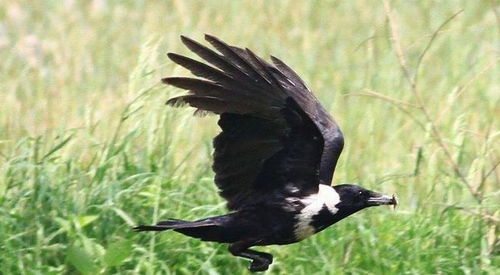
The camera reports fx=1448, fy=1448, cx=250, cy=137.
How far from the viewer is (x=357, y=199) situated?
5.94 meters

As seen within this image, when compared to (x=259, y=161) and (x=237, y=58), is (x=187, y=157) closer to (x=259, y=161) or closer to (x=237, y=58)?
(x=259, y=161)

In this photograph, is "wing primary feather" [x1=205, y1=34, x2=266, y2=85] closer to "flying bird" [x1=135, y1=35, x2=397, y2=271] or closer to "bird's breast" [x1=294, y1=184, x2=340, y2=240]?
"flying bird" [x1=135, y1=35, x2=397, y2=271]

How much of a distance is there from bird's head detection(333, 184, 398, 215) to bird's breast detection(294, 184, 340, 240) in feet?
0.26

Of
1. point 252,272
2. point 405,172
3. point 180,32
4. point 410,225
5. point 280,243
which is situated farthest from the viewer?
point 180,32

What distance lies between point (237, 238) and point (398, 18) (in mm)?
4748

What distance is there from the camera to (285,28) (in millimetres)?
10203

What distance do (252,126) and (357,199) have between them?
0.57 meters

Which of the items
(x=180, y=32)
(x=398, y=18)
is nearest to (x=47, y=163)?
(x=180, y=32)

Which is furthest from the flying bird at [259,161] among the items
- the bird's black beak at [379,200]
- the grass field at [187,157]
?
the grass field at [187,157]

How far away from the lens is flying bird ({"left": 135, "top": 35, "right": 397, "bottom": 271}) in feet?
18.1

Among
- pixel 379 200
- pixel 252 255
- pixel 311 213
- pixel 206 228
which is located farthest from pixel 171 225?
pixel 379 200

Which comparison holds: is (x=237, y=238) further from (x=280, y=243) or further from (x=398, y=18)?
(x=398, y=18)

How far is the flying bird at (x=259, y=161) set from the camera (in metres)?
5.52

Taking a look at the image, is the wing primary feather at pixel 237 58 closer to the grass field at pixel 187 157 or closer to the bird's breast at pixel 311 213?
the bird's breast at pixel 311 213
